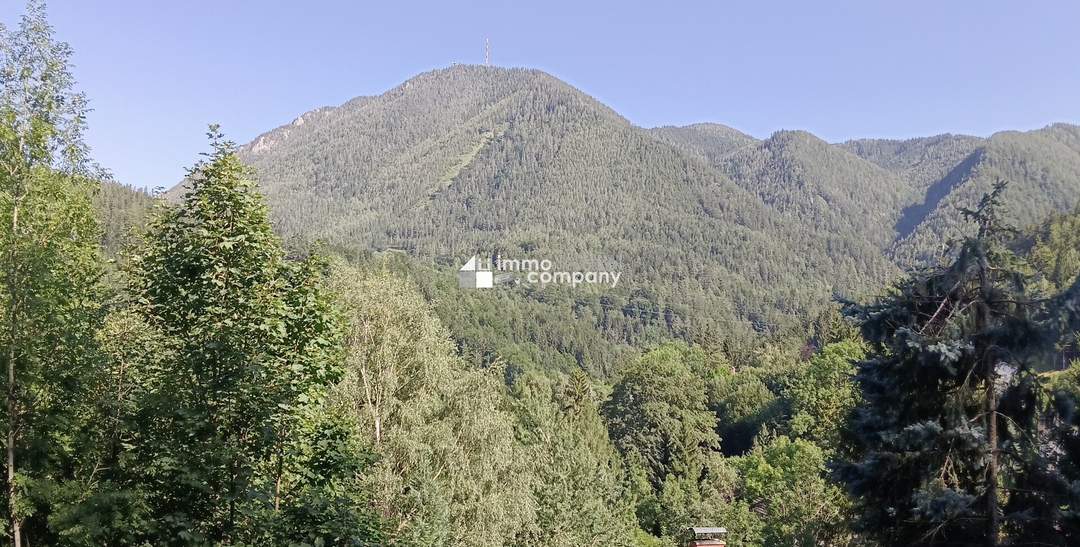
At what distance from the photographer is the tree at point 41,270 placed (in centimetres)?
970

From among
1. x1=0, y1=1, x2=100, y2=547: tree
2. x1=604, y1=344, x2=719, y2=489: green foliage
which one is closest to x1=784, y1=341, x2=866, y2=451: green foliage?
x1=604, y1=344, x2=719, y2=489: green foliage

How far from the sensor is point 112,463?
34.7 ft

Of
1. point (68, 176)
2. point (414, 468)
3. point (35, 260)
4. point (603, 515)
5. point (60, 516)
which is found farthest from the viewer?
point (603, 515)

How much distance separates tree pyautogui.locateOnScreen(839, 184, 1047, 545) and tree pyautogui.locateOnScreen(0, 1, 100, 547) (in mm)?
12439

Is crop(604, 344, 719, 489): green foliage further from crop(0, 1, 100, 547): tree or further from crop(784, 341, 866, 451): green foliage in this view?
crop(0, 1, 100, 547): tree

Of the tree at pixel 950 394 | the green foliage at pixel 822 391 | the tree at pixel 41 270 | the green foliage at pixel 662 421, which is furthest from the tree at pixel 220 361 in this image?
the green foliage at pixel 662 421

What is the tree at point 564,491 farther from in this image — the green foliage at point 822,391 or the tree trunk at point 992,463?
Result: the tree trunk at point 992,463

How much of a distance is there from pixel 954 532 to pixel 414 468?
48.5 feet

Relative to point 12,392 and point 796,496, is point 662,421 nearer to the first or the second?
point 796,496

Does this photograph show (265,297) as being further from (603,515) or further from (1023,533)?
(603,515)

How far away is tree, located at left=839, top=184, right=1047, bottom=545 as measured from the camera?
10703 mm

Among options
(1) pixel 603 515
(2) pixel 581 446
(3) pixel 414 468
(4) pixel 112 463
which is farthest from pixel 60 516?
(2) pixel 581 446

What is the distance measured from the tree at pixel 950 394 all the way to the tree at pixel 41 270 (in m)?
12.4

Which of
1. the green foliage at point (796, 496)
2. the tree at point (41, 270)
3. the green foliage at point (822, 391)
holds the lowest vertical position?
the green foliage at point (796, 496)
